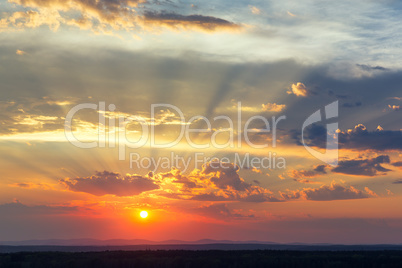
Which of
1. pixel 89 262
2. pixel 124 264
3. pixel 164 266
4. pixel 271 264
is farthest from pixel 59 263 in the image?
pixel 271 264

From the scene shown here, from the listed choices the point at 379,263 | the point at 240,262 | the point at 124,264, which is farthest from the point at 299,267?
the point at 124,264

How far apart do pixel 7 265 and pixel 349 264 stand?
65.2 meters

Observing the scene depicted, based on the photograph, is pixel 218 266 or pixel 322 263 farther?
pixel 322 263

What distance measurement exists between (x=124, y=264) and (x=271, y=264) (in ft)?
93.2

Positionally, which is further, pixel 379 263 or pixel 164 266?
pixel 379 263

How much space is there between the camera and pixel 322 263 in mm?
103875

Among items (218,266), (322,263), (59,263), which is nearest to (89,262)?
(59,263)

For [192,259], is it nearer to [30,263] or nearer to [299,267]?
[299,267]

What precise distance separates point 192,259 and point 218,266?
941cm

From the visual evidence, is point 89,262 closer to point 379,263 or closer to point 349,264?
point 349,264

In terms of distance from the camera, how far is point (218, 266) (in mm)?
96812

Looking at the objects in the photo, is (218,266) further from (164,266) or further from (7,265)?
(7,265)

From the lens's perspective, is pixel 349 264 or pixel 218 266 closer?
pixel 218 266

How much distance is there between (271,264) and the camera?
341 ft
